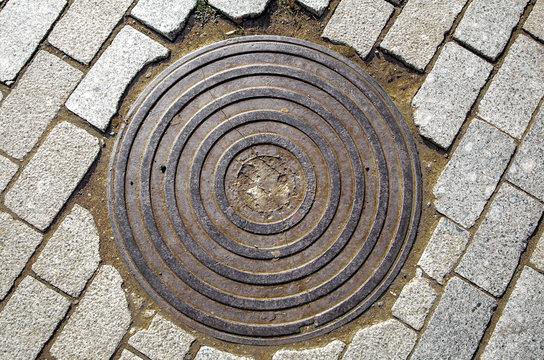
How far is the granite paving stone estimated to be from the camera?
2.53 m

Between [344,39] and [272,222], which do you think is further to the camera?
[344,39]

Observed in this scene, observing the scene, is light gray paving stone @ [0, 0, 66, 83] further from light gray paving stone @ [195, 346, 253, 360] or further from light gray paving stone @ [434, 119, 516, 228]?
light gray paving stone @ [434, 119, 516, 228]

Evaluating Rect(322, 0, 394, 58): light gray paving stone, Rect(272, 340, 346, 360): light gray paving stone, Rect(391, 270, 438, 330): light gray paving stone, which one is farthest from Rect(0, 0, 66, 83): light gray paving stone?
Rect(391, 270, 438, 330): light gray paving stone

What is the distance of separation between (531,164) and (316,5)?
5.58ft

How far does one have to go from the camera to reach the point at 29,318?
2.55 metres

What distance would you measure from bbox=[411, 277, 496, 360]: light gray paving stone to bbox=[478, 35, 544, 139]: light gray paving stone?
105 centimetres

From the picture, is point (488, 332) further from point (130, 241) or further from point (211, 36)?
point (211, 36)

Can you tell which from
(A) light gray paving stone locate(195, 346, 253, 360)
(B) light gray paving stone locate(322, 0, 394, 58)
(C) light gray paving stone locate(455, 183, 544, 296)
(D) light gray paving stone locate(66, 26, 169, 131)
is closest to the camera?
(A) light gray paving stone locate(195, 346, 253, 360)

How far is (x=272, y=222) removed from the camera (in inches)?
104

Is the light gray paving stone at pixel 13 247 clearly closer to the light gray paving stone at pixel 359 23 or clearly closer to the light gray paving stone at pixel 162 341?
the light gray paving stone at pixel 162 341

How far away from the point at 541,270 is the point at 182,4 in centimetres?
280

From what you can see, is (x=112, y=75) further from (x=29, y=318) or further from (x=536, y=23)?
(x=536, y=23)

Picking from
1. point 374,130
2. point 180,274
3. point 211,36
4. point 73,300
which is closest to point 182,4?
point 211,36

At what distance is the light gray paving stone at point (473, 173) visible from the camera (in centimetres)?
270
